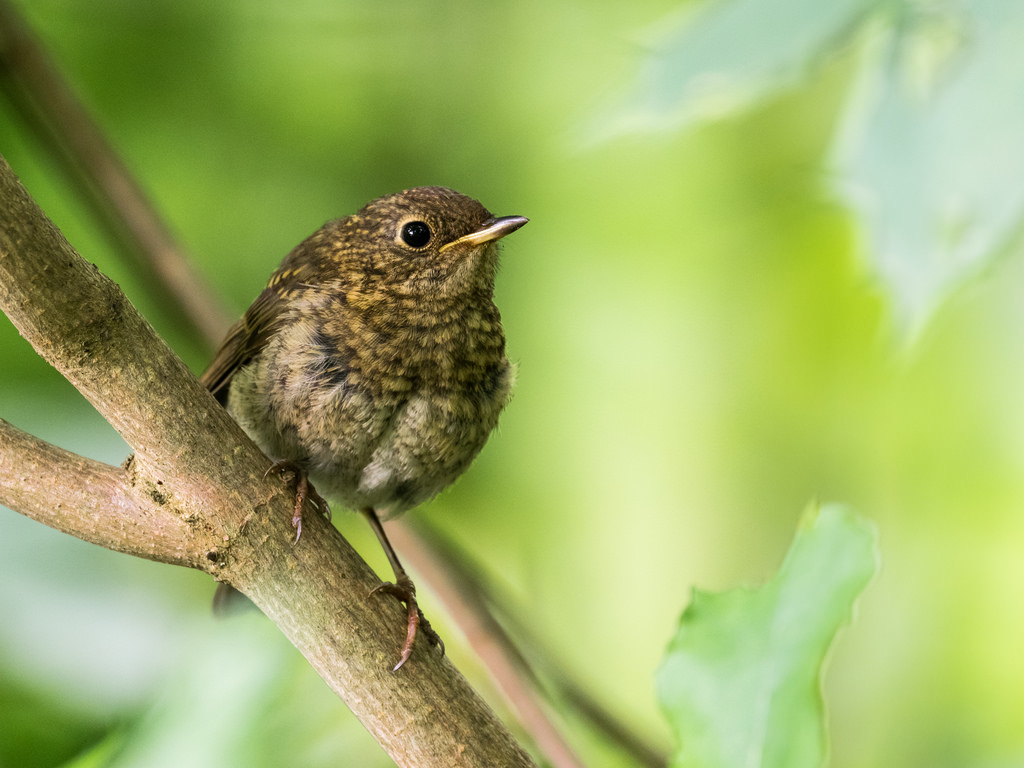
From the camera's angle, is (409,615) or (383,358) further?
(383,358)

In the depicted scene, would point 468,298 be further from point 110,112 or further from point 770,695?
point 110,112

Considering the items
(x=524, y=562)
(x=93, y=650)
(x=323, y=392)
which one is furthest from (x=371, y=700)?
(x=524, y=562)

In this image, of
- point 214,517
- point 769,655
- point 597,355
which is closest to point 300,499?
point 214,517

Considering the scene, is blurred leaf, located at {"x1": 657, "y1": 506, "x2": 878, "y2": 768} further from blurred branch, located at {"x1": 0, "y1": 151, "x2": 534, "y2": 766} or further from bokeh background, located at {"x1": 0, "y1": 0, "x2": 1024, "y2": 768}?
bokeh background, located at {"x1": 0, "y1": 0, "x2": 1024, "y2": 768}

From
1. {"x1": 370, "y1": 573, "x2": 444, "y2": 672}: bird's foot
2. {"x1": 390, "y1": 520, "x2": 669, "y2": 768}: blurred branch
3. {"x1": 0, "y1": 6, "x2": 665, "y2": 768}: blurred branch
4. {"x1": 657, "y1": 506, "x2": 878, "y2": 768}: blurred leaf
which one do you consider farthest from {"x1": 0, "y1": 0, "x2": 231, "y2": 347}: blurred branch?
{"x1": 657, "y1": 506, "x2": 878, "y2": 768}: blurred leaf

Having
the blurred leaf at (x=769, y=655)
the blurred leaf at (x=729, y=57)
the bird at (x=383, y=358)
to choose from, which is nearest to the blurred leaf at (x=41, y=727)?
the bird at (x=383, y=358)

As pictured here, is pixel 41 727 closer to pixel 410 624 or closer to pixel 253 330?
pixel 253 330

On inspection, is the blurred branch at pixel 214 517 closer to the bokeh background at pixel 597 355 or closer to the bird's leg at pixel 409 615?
the bird's leg at pixel 409 615
